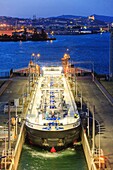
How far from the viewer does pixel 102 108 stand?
29594mm

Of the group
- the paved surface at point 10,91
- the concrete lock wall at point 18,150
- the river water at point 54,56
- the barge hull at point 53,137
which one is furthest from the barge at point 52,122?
the river water at point 54,56

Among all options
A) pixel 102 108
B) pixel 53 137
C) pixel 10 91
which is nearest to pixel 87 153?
pixel 53 137

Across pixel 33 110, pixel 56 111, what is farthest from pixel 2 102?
pixel 56 111

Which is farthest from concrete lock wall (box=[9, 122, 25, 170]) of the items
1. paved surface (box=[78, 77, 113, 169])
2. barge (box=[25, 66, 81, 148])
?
paved surface (box=[78, 77, 113, 169])

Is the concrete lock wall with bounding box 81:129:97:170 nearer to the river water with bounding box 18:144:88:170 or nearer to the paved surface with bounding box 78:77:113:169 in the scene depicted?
the river water with bounding box 18:144:88:170

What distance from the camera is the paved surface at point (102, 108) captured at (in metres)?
21.4

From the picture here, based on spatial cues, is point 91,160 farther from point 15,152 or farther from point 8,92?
point 8,92

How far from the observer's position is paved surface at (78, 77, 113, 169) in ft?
70.3

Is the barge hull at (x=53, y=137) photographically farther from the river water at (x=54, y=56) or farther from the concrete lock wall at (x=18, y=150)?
the river water at (x=54, y=56)

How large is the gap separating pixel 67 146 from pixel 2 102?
10313mm

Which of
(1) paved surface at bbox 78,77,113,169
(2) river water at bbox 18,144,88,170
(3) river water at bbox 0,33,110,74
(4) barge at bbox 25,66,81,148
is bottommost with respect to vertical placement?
(3) river water at bbox 0,33,110,74

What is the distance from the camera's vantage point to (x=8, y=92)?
36594 mm

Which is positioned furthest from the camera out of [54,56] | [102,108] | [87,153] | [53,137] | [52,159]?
[54,56]

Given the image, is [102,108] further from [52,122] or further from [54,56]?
[54,56]
